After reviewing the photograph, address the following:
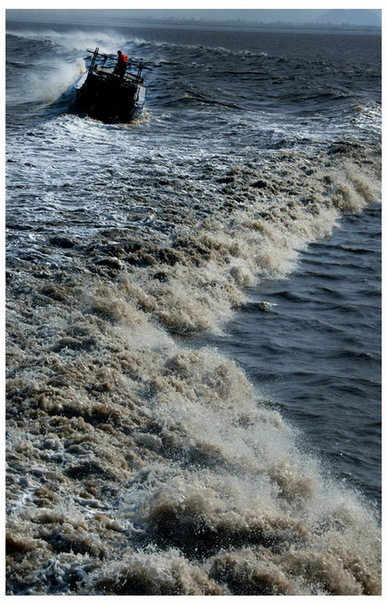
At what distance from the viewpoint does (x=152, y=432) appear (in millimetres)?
7582

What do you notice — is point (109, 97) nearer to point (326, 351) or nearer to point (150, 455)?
point (326, 351)

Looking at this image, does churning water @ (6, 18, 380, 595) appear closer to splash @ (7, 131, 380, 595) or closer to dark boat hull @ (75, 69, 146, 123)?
splash @ (7, 131, 380, 595)

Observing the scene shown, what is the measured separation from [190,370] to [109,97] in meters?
16.0

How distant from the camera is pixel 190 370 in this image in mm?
8969

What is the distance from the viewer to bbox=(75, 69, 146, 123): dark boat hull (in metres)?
A: 22.8

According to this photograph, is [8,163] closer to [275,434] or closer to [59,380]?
[59,380]

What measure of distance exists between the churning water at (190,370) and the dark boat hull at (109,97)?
9.39 ft

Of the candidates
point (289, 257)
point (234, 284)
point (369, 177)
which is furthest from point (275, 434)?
point (369, 177)

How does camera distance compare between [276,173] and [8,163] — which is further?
[276,173]

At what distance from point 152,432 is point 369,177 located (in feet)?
46.3

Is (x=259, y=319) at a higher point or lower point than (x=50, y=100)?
lower

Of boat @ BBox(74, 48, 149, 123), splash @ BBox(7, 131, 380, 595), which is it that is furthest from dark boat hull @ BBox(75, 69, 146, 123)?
splash @ BBox(7, 131, 380, 595)

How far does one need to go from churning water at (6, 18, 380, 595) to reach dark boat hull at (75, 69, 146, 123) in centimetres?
286

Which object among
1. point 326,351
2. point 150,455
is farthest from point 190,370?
point 326,351
